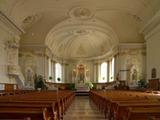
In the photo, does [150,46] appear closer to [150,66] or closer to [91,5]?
[150,66]

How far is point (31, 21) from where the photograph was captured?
2345 cm

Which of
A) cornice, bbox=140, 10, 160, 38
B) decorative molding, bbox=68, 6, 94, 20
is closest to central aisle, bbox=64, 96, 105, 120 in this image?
cornice, bbox=140, 10, 160, 38

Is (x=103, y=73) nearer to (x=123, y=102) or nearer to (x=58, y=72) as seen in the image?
(x=58, y=72)

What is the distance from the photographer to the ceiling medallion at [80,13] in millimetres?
22094

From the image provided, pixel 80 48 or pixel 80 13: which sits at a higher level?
pixel 80 13

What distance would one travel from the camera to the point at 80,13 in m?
22.9

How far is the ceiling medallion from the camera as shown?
22094mm

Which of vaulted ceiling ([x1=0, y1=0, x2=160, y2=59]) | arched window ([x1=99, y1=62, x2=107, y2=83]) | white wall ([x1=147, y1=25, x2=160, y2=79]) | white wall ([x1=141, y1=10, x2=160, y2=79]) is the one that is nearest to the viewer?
white wall ([x1=141, y1=10, x2=160, y2=79])

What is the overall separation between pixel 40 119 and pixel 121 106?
173 cm

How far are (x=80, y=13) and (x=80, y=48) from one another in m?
12.4

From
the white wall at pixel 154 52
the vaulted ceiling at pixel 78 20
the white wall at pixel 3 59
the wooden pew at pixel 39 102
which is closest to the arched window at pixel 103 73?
the vaulted ceiling at pixel 78 20

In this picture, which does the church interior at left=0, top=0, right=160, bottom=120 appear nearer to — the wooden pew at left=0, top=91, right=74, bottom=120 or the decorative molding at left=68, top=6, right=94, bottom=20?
the decorative molding at left=68, top=6, right=94, bottom=20

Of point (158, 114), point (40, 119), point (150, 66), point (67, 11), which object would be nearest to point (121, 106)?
point (158, 114)

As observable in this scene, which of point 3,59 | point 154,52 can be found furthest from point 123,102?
point 154,52
